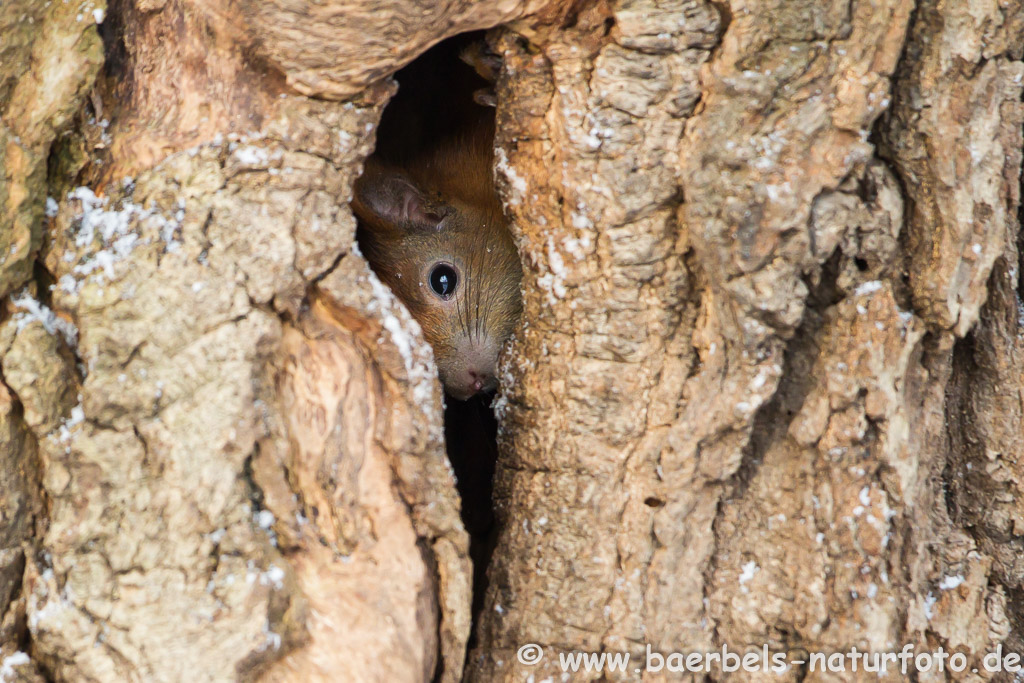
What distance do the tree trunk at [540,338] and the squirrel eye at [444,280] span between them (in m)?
1.27

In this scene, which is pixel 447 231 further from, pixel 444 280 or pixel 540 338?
pixel 540 338

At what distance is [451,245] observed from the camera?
3424mm

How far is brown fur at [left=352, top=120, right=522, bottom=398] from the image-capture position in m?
3.15

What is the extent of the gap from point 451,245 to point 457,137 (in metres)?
0.50

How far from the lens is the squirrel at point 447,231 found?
3.16 m

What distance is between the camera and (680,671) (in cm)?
192

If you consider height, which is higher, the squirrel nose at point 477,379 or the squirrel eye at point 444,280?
the squirrel eye at point 444,280

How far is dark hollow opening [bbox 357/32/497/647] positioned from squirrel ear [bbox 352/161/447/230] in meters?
0.20

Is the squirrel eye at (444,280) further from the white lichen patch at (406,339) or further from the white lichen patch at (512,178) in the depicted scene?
the white lichen patch at (406,339)

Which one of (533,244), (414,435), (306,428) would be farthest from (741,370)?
(306,428)

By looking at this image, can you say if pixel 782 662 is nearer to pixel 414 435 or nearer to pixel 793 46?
pixel 414 435

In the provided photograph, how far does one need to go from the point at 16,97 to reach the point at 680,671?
191cm

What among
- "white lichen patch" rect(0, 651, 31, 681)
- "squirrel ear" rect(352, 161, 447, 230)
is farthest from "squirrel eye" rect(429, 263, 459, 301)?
"white lichen patch" rect(0, 651, 31, 681)

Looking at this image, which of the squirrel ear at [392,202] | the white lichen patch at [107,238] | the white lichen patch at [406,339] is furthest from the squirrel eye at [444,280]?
the white lichen patch at [107,238]
